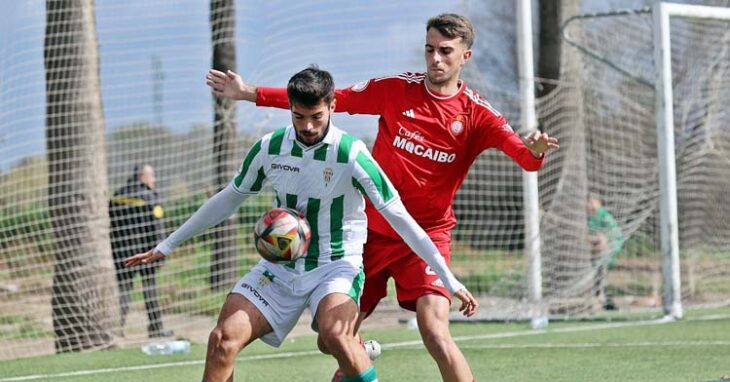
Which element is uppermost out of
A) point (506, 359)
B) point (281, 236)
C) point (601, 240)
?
point (281, 236)

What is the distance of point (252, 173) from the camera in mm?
5789

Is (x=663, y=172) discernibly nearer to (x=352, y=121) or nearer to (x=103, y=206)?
(x=352, y=121)

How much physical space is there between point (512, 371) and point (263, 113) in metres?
4.60

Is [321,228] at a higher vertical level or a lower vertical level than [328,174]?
lower

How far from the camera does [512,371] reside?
27.0ft

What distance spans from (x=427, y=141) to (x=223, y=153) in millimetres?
6400

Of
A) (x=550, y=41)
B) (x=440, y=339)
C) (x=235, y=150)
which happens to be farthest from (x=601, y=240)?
(x=440, y=339)

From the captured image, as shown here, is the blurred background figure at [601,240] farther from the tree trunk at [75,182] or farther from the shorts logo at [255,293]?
the shorts logo at [255,293]

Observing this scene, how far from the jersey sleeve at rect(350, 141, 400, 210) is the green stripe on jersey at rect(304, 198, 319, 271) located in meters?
0.22

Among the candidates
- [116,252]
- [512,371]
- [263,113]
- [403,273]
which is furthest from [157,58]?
[403,273]

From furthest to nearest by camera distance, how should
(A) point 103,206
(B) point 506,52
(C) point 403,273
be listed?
(B) point 506,52 < (A) point 103,206 < (C) point 403,273

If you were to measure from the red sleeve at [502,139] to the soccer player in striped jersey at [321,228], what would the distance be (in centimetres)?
73

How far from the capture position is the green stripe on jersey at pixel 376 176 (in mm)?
5633

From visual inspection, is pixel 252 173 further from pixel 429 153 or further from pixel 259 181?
pixel 429 153
